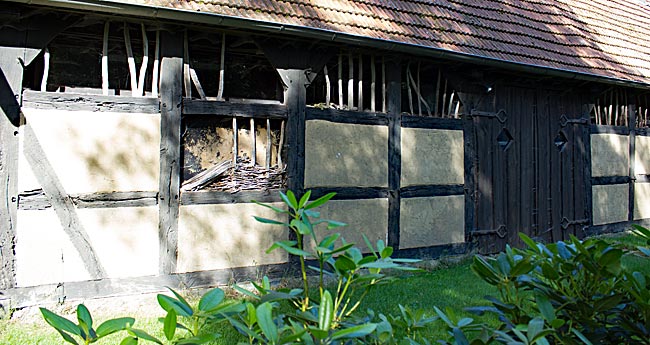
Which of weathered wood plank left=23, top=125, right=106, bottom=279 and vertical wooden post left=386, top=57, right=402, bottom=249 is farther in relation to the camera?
vertical wooden post left=386, top=57, right=402, bottom=249

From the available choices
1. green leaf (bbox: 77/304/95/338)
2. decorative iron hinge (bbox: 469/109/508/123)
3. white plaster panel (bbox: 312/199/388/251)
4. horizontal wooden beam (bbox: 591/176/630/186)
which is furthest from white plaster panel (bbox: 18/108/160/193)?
horizontal wooden beam (bbox: 591/176/630/186)

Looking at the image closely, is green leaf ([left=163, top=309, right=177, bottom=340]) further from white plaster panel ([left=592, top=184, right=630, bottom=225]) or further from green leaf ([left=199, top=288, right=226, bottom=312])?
white plaster panel ([left=592, top=184, right=630, bottom=225])

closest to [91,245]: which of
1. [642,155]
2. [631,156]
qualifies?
[631,156]

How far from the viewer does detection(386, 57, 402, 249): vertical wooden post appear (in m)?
6.62

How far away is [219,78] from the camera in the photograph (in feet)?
19.1

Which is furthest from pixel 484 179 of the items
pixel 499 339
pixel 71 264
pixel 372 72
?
pixel 499 339

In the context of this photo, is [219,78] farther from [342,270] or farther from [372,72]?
[342,270]

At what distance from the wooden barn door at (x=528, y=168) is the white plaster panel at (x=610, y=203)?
45 centimetres

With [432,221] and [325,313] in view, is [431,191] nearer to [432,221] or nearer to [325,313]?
[432,221]

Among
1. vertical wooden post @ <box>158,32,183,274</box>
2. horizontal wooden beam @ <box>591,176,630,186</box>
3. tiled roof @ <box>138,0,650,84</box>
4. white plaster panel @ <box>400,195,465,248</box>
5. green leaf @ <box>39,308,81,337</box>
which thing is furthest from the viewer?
horizontal wooden beam @ <box>591,176,630,186</box>

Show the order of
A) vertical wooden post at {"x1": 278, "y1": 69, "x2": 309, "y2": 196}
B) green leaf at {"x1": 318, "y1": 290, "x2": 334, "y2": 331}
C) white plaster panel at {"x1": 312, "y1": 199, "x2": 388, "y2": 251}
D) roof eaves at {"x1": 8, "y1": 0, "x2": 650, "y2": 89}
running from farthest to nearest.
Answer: white plaster panel at {"x1": 312, "y1": 199, "x2": 388, "y2": 251}, vertical wooden post at {"x1": 278, "y1": 69, "x2": 309, "y2": 196}, roof eaves at {"x1": 8, "y1": 0, "x2": 650, "y2": 89}, green leaf at {"x1": 318, "y1": 290, "x2": 334, "y2": 331}

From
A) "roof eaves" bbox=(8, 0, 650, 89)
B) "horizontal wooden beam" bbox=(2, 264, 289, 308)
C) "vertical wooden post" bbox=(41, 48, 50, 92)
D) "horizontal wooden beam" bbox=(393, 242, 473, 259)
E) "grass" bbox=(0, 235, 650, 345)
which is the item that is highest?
"roof eaves" bbox=(8, 0, 650, 89)

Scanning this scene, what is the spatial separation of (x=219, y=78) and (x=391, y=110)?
218cm

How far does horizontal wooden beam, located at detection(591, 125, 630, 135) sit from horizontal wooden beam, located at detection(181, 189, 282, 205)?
20.8 ft
